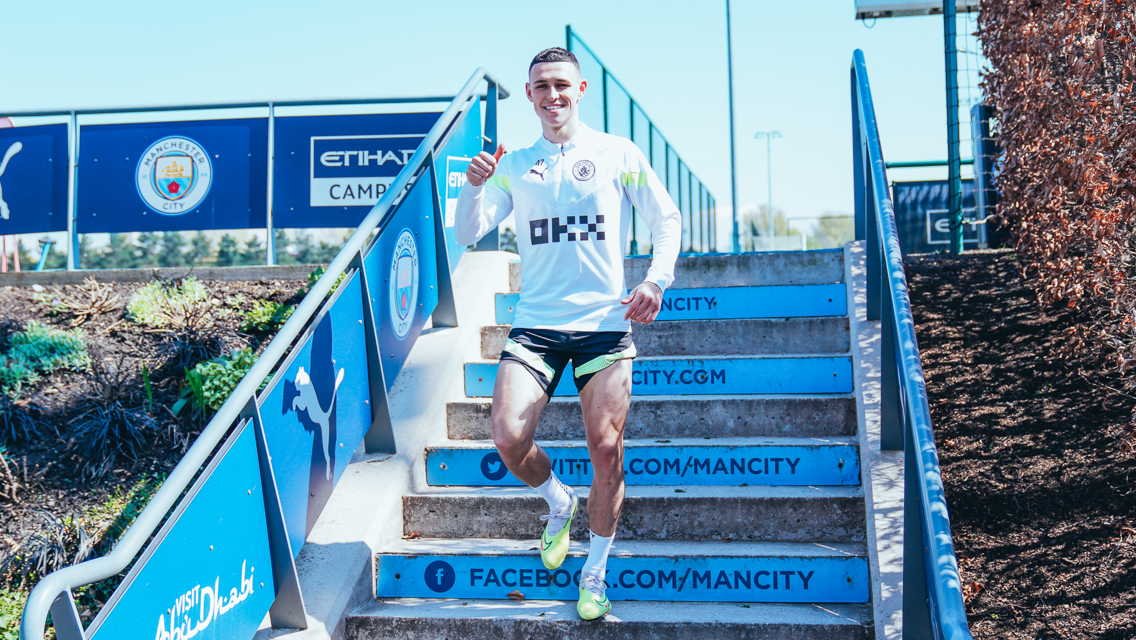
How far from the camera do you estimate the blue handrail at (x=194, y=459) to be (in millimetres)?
1899

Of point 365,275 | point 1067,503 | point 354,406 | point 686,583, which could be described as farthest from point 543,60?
point 1067,503

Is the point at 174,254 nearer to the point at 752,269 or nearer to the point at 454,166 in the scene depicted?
the point at 454,166

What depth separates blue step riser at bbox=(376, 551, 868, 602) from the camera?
3037 millimetres

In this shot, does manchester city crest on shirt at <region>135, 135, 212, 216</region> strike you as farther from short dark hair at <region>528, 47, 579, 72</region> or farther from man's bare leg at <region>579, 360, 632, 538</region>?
man's bare leg at <region>579, 360, 632, 538</region>

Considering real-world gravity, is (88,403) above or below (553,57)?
below

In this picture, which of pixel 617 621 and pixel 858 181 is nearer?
pixel 617 621

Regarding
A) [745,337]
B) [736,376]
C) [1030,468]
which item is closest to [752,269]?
[745,337]

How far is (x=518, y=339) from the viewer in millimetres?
2891

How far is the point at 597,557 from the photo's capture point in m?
2.94

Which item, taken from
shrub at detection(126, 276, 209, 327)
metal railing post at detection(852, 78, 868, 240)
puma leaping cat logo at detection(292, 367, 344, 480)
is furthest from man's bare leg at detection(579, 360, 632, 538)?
shrub at detection(126, 276, 209, 327)

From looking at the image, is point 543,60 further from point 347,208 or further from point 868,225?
point 347,208

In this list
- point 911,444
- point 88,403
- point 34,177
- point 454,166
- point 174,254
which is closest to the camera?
point 911,444

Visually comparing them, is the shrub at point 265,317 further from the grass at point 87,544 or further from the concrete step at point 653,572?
the concrete step at point 653,572

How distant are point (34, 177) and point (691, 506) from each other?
689 centimetres
